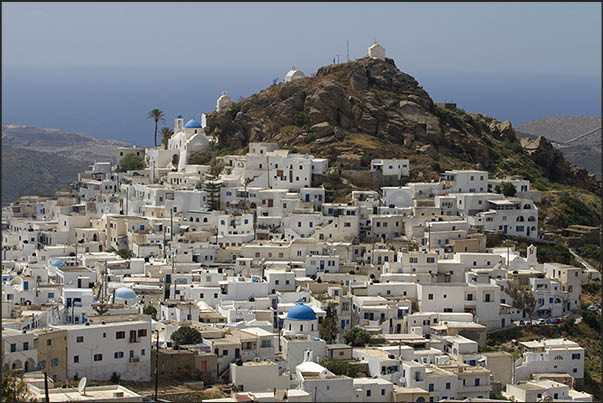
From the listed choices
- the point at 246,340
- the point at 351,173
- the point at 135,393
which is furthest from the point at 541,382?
the point at 351,173

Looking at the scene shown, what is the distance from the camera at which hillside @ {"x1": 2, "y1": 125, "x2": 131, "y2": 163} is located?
346 ft

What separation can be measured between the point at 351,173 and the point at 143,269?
11.9 meters

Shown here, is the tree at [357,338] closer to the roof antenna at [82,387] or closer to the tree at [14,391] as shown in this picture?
the roof antenna at [82,387]

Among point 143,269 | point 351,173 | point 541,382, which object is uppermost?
point 351,173

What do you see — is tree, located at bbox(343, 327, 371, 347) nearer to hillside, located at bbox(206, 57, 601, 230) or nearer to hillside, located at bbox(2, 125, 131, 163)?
hillside, located at bbox(206, 57, 601, 230)

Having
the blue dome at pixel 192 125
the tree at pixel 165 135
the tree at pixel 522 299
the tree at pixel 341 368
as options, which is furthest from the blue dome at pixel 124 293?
the tree at pixel 165 135

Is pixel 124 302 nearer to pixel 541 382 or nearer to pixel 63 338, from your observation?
pixel 63 338

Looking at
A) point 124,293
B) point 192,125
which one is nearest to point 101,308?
point 124,293

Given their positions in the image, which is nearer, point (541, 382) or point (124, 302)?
point (541, 382)

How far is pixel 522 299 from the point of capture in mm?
37594

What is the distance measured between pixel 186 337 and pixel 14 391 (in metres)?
6.33

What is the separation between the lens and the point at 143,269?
1524 inches

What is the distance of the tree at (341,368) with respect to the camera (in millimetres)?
29719

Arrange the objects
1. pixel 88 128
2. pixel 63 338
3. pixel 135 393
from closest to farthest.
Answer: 1. pixel 135 393
2. pixel 63 338
3. pixel 88 128
